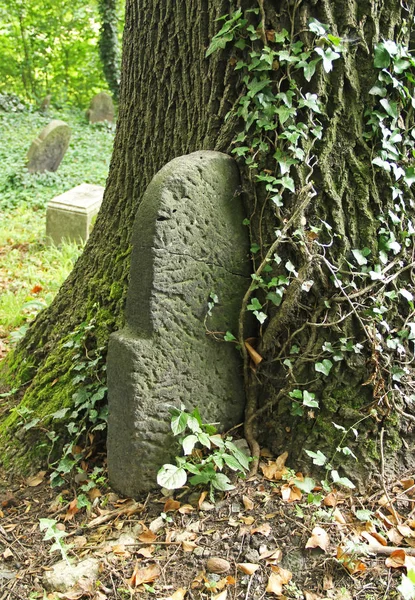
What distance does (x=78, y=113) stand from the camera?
16.3 m

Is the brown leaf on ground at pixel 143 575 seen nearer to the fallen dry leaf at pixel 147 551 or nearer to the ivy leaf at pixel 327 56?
the fallen dry leaf at pixel 147 551

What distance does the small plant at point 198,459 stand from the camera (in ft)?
7.52

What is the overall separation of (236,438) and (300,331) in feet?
2.00

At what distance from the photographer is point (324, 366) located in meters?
2.44

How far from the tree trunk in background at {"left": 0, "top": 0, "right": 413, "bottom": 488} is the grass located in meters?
1.73

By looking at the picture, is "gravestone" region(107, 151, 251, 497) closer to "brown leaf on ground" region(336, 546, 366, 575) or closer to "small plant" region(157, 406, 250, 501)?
"small plant" region(157, 406, 250, 501)

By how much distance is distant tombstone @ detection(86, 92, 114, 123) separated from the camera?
14.9 meters

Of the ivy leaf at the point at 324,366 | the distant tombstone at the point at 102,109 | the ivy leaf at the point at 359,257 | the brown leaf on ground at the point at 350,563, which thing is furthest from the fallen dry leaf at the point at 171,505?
the distant tombstone at the point at 102,109

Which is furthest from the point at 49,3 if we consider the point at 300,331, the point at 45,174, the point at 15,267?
the point at 300,331

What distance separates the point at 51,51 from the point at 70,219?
46.4ft

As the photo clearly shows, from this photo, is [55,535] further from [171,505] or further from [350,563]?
[350,563]

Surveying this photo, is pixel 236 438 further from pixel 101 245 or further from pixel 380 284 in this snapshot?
pixel 101 245

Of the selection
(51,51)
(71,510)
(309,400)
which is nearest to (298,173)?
(309,400)

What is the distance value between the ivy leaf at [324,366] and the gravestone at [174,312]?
0.42 meters
